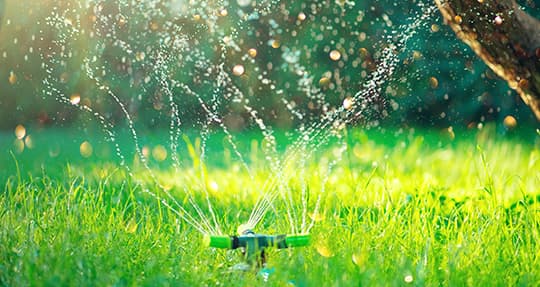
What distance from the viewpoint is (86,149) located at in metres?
6.58

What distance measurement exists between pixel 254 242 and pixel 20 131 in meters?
6.14

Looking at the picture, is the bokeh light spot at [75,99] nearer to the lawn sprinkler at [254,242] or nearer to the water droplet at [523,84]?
the water droplet at [523,84]

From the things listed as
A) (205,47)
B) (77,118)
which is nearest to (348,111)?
(205,47)

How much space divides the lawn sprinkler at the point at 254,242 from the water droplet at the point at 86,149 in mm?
4069

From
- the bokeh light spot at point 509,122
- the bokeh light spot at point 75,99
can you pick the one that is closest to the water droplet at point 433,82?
the bokeh light spot at point 509,122

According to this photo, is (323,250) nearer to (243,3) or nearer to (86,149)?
(86,149)

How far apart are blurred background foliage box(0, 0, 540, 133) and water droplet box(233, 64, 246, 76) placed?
6 centimetres

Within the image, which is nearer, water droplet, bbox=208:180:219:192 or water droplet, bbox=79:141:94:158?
water droplet, bbox=208:180:219:192

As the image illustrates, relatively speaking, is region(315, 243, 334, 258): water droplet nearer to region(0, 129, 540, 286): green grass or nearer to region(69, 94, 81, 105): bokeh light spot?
region(0, 129, 540, 286): green grass

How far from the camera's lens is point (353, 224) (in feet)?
8.80

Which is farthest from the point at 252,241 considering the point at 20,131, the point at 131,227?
the point at 20,131

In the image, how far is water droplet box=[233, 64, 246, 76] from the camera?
24.3 feet

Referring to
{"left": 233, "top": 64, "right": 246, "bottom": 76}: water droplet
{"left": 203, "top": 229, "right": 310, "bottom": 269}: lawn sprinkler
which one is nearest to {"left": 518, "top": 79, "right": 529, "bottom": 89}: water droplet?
{"left": 203, "top": 229, "right": 310, "bottom": 269}: lawn sprinkler

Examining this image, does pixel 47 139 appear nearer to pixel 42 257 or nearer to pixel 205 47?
pixel 205 47
